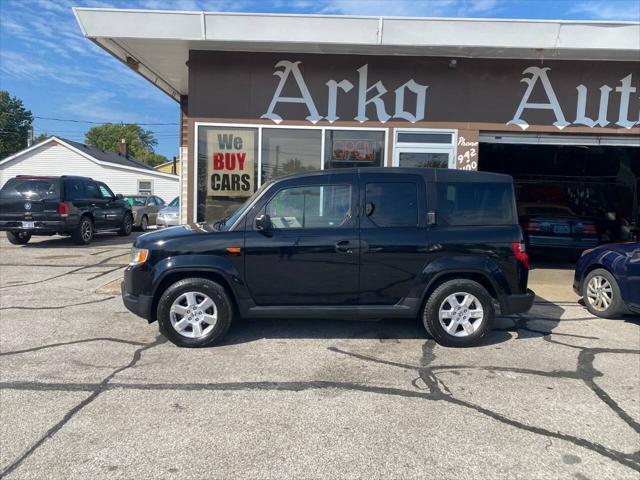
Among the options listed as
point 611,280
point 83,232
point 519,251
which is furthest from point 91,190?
point 611,280

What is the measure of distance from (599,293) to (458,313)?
8.59ft

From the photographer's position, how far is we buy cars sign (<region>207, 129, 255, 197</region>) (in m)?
8.88

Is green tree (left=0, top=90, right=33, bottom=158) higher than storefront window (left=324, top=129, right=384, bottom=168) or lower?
higher

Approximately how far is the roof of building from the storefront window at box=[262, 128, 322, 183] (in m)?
1.59

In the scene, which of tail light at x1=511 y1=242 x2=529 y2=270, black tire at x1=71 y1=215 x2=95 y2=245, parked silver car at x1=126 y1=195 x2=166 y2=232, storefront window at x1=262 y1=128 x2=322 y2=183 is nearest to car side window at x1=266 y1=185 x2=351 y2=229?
tail light at x1=511 y1=242 x2=529 y2=270

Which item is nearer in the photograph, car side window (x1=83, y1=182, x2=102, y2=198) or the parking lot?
the parking lot

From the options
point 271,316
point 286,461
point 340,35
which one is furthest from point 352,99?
point 286,461

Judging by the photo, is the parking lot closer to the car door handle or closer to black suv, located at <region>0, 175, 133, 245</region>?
the car door handle

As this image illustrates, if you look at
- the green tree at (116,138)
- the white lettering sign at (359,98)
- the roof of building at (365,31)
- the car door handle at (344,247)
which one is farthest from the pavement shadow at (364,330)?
the green tree at (116,138)

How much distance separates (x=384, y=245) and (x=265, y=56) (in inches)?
215

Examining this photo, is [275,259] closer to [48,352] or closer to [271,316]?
[271,316]

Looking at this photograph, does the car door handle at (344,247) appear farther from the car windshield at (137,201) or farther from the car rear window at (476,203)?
the car windshield at (137,201)

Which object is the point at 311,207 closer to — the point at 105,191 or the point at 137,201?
the point at 105,191

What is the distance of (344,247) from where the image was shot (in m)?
4.84
